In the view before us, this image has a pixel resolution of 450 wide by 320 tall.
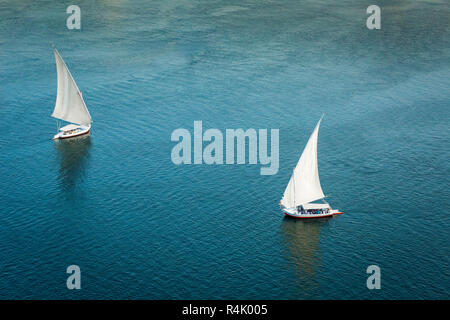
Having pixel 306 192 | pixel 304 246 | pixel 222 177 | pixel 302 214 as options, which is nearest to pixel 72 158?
pixel 222 177

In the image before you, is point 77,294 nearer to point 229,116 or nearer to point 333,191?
point 333,191

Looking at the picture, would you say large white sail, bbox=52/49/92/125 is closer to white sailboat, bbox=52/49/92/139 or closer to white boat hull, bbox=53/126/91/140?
white sailboat, bbox=52/49/92/139

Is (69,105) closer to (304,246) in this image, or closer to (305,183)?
(305,183)

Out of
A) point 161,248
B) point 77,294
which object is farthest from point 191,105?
point 77,294

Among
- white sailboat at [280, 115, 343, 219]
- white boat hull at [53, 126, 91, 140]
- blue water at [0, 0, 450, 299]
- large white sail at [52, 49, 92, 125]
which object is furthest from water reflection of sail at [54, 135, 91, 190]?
white sailboat at [280, 115, 343, 219]

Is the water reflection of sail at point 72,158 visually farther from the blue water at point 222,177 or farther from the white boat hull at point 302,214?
the white boat hull at point 302,214

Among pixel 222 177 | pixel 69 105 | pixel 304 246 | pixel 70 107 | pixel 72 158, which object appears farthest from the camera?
pixel 70 107
